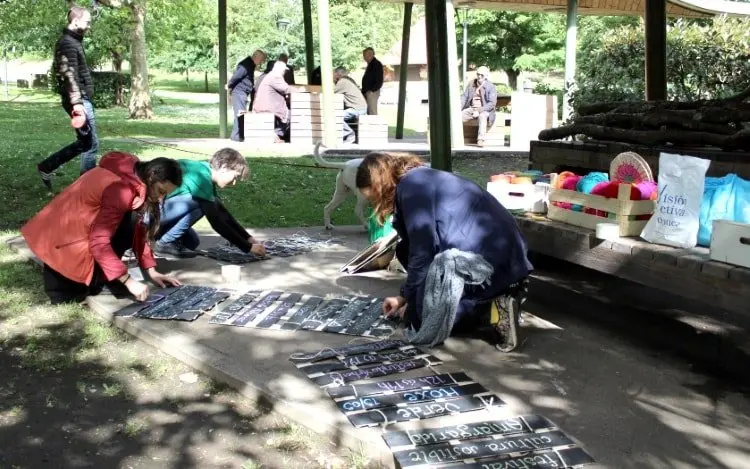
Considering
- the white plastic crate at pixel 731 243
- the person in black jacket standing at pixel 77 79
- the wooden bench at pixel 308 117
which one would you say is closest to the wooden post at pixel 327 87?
the wooden bench at pixel 308 117

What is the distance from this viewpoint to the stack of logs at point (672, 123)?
5078 millimetres

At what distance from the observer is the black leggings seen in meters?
5.11

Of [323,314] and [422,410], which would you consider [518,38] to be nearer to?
[323,314]

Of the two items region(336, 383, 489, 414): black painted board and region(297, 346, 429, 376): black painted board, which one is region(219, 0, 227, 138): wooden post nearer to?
region(297, 346, 429, 376): black painted board

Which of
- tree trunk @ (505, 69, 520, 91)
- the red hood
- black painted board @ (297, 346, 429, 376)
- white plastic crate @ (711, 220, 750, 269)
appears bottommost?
black painted board @ (297, 346, 429, 376)

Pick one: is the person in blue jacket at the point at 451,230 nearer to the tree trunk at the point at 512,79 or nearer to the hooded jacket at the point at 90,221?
the hooded jacket at the point at 90,221

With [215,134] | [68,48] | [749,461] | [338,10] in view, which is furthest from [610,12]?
[338,10]

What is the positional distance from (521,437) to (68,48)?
6.64m

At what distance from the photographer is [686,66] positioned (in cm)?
1265

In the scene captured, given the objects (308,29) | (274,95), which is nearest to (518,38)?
(308,29)

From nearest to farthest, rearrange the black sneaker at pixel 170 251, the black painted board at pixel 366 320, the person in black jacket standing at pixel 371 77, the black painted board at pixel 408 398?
the black painted board at pixel 408 398
the black painted board at pixel 366 320
the black sneaker at pixel 170 251
the person in black jacket standing at pixel 371 77

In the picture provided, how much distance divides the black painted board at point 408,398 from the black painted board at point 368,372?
9.3 inches

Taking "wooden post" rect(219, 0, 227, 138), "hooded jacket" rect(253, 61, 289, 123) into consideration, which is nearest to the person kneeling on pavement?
"hooded jacket" rect(253, 61, 289, 123)

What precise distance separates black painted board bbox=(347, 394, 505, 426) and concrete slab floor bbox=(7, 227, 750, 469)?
2.0 inches
